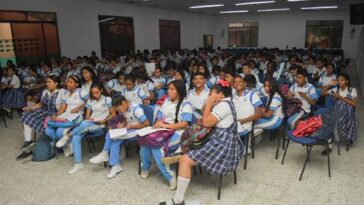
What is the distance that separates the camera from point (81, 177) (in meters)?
3.26

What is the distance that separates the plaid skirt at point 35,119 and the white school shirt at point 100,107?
2.47 feet

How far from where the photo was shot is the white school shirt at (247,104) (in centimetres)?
344

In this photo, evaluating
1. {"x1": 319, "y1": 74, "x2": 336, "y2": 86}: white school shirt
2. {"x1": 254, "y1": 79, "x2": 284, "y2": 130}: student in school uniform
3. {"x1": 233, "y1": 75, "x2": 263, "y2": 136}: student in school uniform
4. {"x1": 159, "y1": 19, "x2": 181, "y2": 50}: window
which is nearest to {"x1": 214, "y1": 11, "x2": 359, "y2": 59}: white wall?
{"x1": 159, "y1": 19, "x2": 181, "y2": 50}: window

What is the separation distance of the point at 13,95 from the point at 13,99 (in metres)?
0.08

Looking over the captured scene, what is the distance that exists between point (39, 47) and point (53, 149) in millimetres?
5852

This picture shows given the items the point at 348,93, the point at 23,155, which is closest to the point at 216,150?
the point at 348,93

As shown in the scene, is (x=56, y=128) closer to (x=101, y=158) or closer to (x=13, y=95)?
(x=101, y=158)

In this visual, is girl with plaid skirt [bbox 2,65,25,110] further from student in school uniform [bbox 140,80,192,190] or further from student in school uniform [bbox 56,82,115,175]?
student in school uniform [bbox 140,80,192,190]

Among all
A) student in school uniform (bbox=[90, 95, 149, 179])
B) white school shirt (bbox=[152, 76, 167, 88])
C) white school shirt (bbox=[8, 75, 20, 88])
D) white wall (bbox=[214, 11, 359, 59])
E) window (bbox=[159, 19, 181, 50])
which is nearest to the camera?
student in school uniform (bbox=[90, 95, 149, 179])

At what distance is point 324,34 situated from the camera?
52.9 ft

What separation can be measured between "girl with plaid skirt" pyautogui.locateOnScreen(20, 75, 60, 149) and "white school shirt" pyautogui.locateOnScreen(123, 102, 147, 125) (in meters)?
1.18

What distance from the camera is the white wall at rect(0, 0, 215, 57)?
27.4ft

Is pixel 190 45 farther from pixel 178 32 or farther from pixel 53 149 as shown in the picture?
pixel 53 149

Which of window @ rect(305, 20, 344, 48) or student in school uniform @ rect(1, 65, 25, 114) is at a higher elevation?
window @ rect(305, 20, 344, 48)
